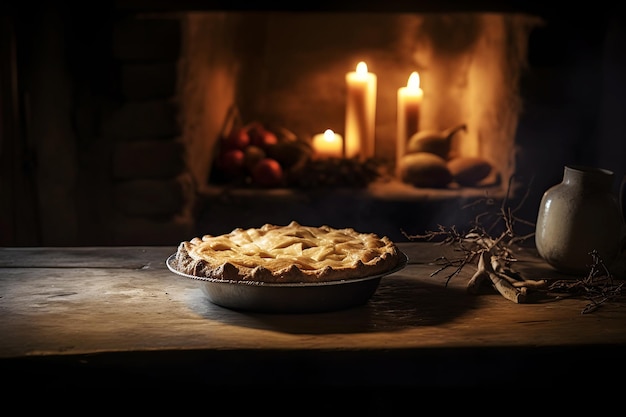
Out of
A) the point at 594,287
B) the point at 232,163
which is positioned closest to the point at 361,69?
the point at 232,163

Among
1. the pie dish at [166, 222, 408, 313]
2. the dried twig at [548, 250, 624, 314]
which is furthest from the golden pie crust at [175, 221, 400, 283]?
A: the dried twig at [548, 250, 624, 314]

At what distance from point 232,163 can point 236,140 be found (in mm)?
121

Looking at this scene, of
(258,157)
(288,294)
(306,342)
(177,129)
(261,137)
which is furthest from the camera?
(261,137)

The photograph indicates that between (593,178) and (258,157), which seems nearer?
(593,178)

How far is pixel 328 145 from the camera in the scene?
347cm

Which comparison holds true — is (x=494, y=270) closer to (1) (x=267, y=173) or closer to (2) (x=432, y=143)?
(1) (x=267, y=173)

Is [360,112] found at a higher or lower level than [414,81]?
lower

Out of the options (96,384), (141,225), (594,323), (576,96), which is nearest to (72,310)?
(96,384)

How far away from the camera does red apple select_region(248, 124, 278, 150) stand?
11.4 ft

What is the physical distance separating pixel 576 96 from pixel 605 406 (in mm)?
1792

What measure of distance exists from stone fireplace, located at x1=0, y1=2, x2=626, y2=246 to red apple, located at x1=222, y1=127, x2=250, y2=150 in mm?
127

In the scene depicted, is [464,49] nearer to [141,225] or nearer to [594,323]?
[141,225]

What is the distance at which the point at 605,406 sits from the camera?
147 centimetres

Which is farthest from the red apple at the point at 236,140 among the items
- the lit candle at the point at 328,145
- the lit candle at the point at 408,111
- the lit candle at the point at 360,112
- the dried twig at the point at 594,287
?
the dried twig at the point at 594,287
